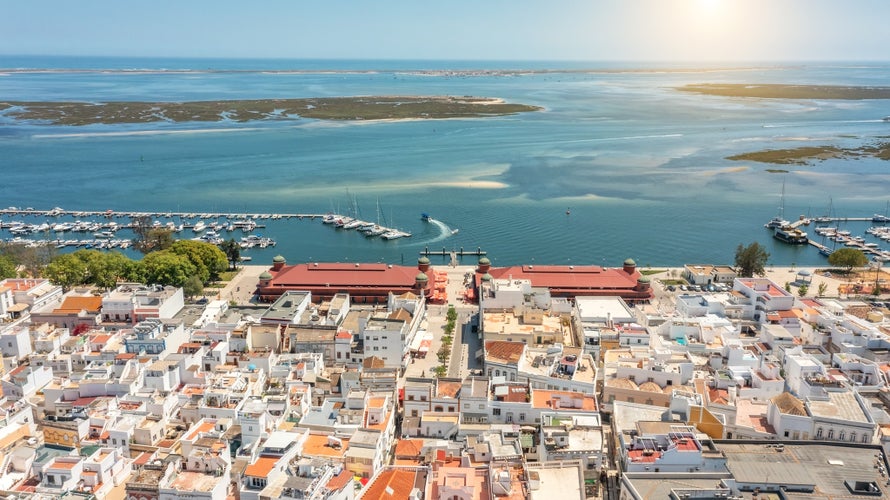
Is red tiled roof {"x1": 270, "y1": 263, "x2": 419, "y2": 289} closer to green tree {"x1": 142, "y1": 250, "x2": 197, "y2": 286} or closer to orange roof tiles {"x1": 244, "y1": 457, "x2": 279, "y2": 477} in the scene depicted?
green tree {"x1": 142, "y1": 250, "x2": 197, "y2": 286}

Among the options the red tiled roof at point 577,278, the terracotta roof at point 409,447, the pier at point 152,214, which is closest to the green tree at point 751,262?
the red tiled roof at point 577,278

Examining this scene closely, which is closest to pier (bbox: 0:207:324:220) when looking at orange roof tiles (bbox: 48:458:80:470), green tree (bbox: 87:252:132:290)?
green tree (bbox: 87:252:132:290)

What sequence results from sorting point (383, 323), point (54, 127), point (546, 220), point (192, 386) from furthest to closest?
point (54, 127)
point (546, 220)
point (383, 323)
point (192, 386)

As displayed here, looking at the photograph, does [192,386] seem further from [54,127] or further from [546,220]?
[54,127]

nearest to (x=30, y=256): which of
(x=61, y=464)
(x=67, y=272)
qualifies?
(x=67, y=272)

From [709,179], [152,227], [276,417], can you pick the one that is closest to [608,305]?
[276,417]

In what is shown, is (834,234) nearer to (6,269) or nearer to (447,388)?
(447,388)
